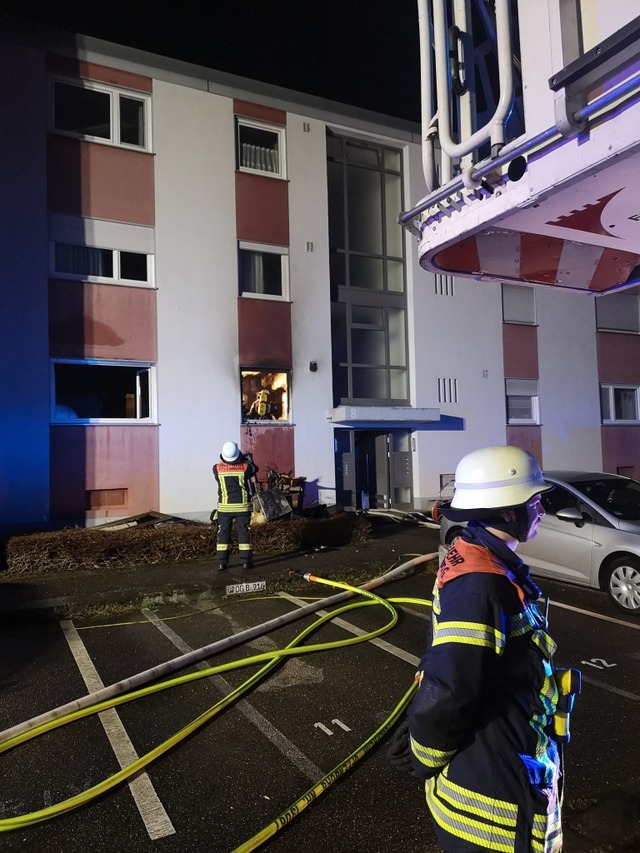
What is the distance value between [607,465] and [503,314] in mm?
5870

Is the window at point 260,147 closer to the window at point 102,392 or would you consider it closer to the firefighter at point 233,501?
the window at point 102,392

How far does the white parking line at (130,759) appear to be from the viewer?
2.94m

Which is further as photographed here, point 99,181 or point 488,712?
point 99,181

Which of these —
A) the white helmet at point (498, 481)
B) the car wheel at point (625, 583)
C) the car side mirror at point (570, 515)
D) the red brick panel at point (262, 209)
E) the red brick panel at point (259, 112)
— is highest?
the red brick panel at point (259, 112)

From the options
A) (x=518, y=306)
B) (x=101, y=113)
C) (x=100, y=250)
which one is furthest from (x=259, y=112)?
(x=518, y=306)

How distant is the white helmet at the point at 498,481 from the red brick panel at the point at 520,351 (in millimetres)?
16287

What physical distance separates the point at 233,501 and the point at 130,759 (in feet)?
17.1

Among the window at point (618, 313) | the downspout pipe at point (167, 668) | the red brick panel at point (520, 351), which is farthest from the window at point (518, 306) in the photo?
the downspout pipe at point (167, 668)

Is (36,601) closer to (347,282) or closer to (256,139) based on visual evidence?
(347,282)

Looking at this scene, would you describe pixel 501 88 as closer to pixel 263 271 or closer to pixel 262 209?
pixel 263 271

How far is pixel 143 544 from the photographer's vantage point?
29.7 ft

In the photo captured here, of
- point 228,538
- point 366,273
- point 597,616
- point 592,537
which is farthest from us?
point 366,273

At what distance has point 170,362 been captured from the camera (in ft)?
44.6

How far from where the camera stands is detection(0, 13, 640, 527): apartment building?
12.6 m
